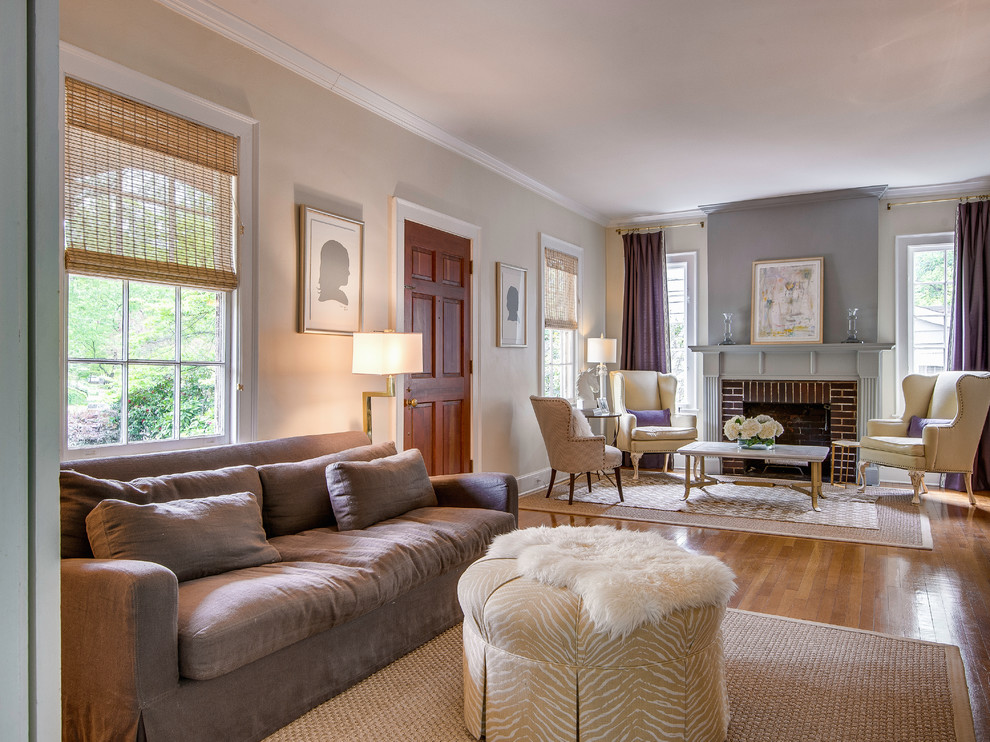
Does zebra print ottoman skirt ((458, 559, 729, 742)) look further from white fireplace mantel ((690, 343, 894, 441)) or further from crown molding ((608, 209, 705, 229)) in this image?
crown molding ((608, 209, 705, 229))

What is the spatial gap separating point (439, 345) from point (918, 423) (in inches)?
164

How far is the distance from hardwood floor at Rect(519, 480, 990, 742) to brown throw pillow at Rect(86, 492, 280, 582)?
2.15 meters

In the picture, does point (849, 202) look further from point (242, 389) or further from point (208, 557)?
point (208, 557)

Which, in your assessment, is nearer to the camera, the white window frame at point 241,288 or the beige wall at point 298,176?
the beige wall at point 298,176

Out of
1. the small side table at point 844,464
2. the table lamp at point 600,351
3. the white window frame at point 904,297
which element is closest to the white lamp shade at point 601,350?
the table lamp at point 600,351

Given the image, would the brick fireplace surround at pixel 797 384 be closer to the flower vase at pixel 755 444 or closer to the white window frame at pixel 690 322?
the white window frame at pixel 690 322

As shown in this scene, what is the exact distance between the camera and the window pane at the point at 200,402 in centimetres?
313

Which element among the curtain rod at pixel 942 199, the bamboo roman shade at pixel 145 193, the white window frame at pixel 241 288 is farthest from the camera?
the curtain rod at pixel 942 199

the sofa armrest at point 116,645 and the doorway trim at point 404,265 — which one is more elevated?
the doorway trim at point 404,265

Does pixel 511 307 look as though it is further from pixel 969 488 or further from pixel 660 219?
pixel 969 488

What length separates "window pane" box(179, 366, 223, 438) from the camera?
10.3 ft

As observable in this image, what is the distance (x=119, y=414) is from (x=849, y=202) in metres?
6.33

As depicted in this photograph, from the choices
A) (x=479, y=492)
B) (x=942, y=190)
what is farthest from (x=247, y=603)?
(x=942, y=190)

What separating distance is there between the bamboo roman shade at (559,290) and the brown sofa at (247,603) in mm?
3476
